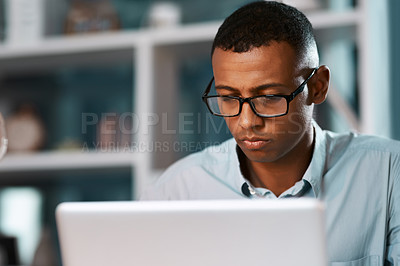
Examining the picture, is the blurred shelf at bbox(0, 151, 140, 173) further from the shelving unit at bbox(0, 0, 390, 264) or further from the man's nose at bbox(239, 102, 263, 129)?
the man's nose at bbox(239, 102, 263, 129)

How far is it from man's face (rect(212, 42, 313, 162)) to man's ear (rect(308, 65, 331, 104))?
0.09 ft

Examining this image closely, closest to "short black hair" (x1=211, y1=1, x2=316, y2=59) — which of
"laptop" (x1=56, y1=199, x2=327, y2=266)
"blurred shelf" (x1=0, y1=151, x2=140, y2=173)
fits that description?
"laptop" (x1=56, y1=199, x2=327, y2=266)

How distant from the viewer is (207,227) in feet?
2.28

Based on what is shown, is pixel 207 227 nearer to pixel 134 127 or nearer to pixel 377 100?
pixel 377 100

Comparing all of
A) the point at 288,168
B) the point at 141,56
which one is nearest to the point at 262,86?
the point at 288,168

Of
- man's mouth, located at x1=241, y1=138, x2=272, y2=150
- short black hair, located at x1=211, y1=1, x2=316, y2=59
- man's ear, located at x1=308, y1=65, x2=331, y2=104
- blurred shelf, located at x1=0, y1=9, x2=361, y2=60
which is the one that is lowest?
man's mouth, located at x1=241, y1=138, x2=272, y2=150

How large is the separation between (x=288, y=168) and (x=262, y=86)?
0.90ft

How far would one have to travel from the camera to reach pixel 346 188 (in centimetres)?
129

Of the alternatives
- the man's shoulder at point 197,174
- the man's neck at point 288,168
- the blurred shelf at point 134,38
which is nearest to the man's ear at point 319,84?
the man's neck at point 288,168

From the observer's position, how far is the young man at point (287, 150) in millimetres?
1146

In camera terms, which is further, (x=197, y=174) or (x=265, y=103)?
(x=197, y=174)

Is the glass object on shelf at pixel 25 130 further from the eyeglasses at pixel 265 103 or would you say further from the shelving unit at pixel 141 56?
the eyeglasses at pixel 265 103

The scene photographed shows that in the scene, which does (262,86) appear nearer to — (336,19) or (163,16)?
(336,19)

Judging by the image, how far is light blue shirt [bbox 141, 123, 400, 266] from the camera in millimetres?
1237
